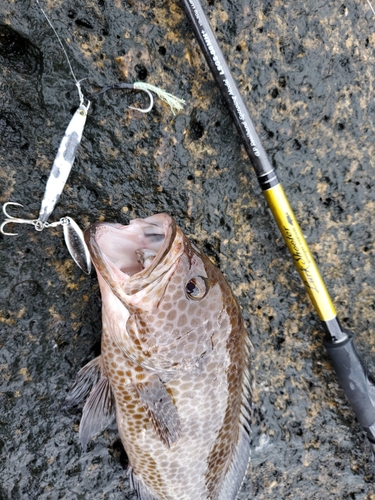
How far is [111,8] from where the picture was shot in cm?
211

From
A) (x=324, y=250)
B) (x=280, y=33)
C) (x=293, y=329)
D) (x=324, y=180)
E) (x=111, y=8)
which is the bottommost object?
(x=293, y=329)

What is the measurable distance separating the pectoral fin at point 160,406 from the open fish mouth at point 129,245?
0.54 meters

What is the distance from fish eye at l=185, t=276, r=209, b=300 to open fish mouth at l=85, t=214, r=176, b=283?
8.2 inches

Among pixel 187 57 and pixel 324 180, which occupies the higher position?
pixel 187 57

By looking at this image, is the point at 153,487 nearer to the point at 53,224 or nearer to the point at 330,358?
the point at 330,358

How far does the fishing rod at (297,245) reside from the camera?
6.75ft

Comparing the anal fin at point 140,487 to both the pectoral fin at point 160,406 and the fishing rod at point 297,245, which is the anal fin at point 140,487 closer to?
the pectoral fin at point 160,406

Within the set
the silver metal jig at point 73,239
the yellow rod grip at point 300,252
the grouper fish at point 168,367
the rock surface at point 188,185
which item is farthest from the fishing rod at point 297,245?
the silver metal jig at point 73,239

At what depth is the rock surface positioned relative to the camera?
2.13 metres

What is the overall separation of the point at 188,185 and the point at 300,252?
2.45ft

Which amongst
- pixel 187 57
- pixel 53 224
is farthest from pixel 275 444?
pixel 187 57

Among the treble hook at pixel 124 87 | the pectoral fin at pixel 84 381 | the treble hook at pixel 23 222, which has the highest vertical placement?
the treble hook at pixel 124 87

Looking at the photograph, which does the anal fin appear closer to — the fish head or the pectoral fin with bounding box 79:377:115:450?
the pectoral fin with bounding box 79:377:115:450

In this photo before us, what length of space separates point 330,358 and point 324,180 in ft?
3.60
